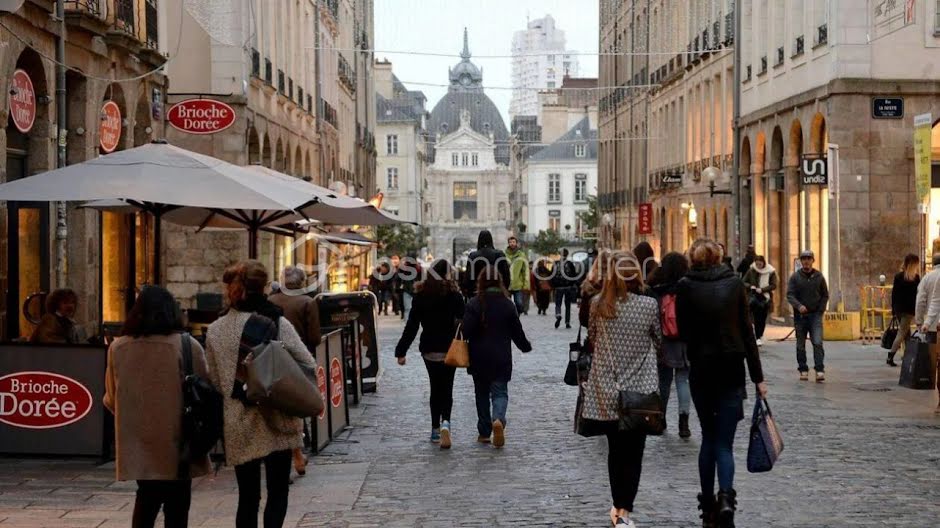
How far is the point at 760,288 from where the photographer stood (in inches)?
997

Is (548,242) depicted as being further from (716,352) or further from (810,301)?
(716,352)

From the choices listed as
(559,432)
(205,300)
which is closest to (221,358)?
(559,432)

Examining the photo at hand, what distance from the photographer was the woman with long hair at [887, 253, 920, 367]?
2058 centimetres

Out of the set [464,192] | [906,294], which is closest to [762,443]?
[906,294]

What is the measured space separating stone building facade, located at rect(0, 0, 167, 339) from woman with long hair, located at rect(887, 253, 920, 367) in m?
10.1

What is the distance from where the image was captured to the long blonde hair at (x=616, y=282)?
9625 millimetres

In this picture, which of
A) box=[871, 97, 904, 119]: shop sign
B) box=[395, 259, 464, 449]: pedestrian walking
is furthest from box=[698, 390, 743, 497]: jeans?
box=[871, 97, 904, 119]: shop sign

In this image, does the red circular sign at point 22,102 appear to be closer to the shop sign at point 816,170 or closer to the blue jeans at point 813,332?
the blue jeans at point 813,332

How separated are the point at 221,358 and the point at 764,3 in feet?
101

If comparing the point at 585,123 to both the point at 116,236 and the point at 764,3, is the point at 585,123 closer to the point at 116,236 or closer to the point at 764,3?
the point at 764,3

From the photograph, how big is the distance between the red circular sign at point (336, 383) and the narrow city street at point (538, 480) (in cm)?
38

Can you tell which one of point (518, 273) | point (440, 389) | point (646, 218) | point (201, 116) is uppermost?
point (201, 116)

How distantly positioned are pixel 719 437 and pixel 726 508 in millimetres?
523

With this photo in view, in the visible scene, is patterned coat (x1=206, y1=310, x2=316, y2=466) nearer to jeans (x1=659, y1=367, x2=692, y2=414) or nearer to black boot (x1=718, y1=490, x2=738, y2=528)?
black boot (x1=718, y1=490, x2=738, y2=528)
